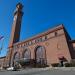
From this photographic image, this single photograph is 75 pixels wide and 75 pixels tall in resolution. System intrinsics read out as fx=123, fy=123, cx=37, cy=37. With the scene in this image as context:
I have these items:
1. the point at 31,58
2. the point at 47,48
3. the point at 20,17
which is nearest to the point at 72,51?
the point at 47,48

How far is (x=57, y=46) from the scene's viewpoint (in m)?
37.9

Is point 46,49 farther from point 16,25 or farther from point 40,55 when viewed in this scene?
point 16,25

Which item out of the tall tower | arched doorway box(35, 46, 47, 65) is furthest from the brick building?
the tall tower

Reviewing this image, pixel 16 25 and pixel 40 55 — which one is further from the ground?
pixel 16 25

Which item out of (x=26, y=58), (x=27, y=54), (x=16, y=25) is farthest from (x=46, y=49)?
(x=16, y=25)

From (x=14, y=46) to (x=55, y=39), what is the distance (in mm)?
24577

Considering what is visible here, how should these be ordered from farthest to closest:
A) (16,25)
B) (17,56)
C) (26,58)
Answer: (16,25) → (17,56) → (26,58)

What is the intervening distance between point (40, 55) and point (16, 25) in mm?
29005

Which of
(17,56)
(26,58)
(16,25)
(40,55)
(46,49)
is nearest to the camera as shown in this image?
(46,49)

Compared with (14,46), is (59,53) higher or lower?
lower

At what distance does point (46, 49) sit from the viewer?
135ft

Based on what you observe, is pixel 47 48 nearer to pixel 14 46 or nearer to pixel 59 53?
pixel 59 53

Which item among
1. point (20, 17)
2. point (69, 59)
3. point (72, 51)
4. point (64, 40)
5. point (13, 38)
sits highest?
point (20, 17)

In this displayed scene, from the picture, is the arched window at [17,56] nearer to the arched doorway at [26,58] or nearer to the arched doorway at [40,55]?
the arched doorway at [26,58]
